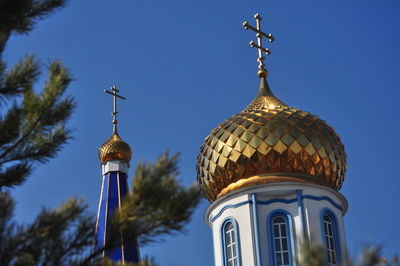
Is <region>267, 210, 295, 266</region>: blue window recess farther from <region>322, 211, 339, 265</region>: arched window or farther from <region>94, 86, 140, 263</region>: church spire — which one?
<region>94, 86, 140, 263</region>: church spire


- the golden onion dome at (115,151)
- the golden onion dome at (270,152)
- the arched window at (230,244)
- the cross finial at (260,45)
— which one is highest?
the cross finial at (260,45)

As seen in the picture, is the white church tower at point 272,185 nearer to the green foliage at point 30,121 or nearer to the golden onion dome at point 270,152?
the golden onion dome at point 270,152

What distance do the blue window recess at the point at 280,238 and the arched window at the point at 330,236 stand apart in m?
0.64

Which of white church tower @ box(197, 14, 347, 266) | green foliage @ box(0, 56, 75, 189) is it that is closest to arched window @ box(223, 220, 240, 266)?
white church tower @ box(197, 14, 347, 266)

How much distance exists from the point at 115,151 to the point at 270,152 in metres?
4.94

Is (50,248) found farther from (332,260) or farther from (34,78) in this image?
(332,260)

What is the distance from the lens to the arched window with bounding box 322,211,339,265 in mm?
Result: 14109

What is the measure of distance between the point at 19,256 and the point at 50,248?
0.23 meters

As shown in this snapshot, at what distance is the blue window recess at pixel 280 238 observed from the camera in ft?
45.1

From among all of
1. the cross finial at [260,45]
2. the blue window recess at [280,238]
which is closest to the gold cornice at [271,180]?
the blue window recess at [280,238]

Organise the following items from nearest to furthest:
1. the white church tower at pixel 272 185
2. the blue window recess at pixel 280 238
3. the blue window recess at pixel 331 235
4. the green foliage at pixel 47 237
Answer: the green foliage at pixel 47 237 < the blue window recess at pixel 280 238 < the white church tower at pixel 272 185 < the blue window recess at pixel 331 235

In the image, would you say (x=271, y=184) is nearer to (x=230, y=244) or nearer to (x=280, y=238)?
(x=280, y=238)

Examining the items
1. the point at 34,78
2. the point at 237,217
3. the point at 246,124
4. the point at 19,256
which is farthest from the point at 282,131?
the point at 19,256

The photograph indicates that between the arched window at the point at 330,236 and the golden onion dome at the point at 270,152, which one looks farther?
the golden onion dome at the point at 270,152
